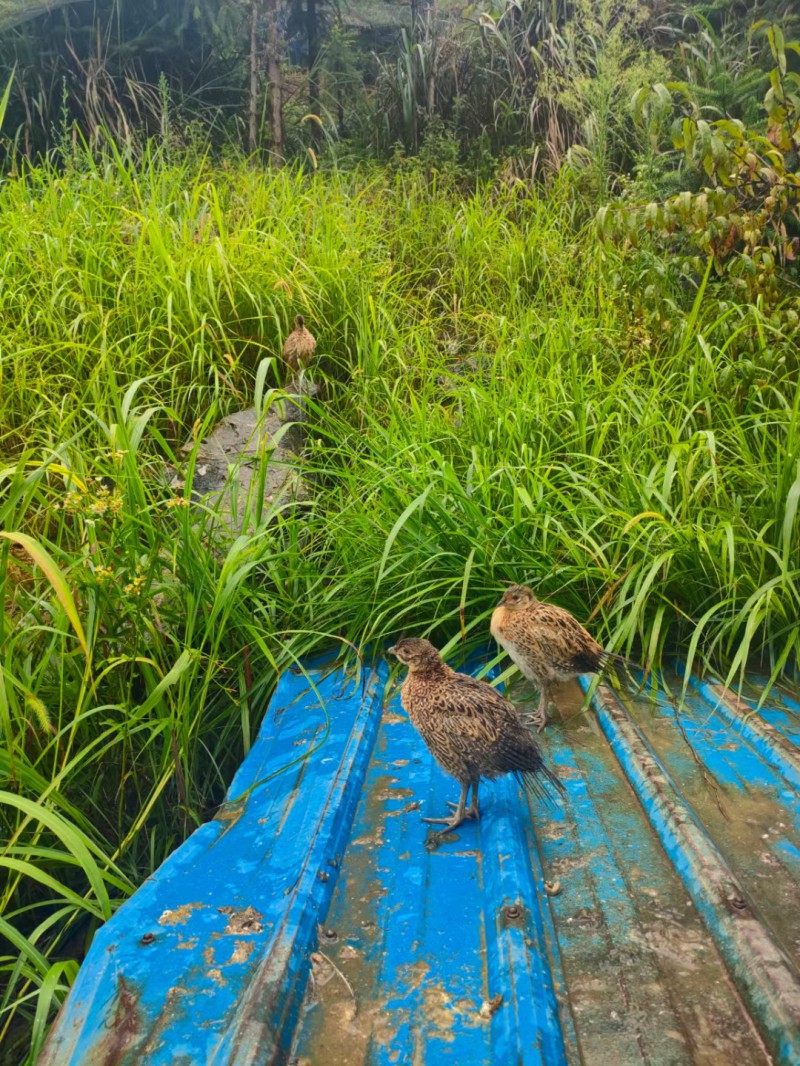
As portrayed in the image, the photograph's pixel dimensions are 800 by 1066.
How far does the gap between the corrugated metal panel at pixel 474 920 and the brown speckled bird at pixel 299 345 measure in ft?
8.43

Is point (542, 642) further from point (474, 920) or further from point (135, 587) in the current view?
point (135, 587)

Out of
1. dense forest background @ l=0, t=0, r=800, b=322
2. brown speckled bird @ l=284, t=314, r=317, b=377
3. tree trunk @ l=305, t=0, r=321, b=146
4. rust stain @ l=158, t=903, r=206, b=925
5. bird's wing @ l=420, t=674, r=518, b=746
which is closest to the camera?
rust stain @ l=158, t=903, r=206, b=925

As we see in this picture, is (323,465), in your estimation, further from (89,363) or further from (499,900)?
(499,900)

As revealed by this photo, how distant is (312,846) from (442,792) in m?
0.47

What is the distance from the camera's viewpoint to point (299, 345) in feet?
15.5

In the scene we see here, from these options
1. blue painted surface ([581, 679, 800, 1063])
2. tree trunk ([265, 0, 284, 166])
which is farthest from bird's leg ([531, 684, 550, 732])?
tree trunk ([265, 0, 284, 166])

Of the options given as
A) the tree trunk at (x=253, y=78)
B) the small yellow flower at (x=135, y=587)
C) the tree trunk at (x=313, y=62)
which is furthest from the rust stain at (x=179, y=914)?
the tree trunk at (x=313, y=62)

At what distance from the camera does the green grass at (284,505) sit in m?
2.80

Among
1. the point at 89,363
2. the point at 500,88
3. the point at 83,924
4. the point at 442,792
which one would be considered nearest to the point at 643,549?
the point at 442,792

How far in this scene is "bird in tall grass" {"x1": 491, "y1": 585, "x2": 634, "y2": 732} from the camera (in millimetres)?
2748

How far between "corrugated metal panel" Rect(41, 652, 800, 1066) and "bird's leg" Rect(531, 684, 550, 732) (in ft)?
0.36

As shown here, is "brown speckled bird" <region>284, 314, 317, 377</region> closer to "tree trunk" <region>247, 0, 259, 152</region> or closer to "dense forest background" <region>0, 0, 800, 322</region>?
"dense forest background" <region>0, 0, 800, 322</region>

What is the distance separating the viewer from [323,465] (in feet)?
14.0

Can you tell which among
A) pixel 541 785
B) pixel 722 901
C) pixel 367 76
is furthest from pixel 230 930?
pixel 367 76
